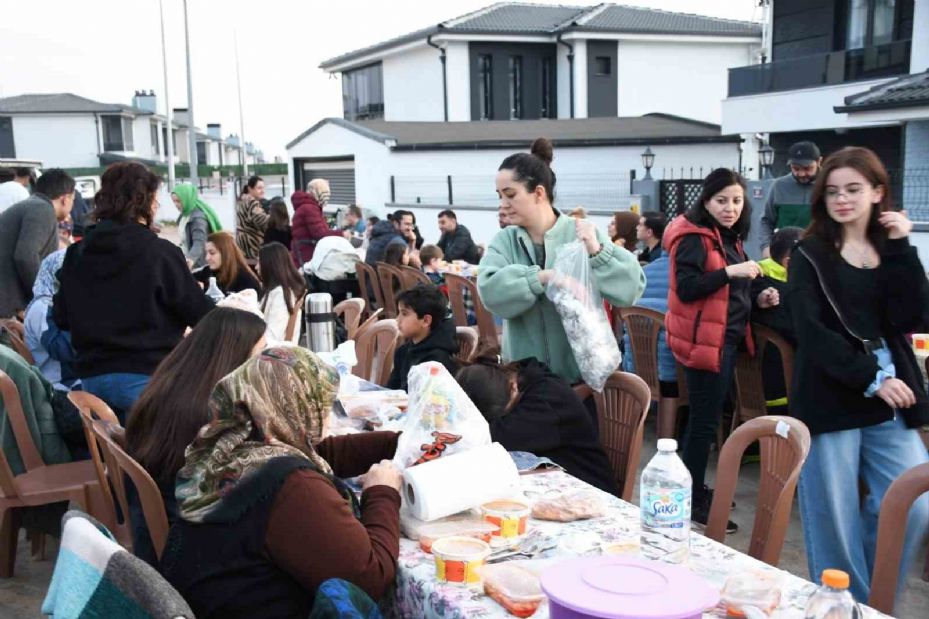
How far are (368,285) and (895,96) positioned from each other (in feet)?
31.7

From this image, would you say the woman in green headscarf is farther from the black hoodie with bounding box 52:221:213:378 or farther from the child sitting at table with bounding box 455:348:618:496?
the child sitting at table with bounding box 455:348:618:496

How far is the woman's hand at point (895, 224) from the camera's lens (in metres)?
2.95

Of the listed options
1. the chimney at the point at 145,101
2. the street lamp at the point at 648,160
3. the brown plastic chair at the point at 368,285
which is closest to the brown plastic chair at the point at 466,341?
the brown plastic chair at the point at 368,285

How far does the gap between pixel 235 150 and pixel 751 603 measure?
86.3 meters

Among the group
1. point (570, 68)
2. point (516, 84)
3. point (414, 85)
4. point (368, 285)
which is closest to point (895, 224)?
point (368, 285)

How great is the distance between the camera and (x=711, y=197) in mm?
4133

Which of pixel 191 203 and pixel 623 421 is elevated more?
pixel 191 203

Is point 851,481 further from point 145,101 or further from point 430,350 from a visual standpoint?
point 145,101

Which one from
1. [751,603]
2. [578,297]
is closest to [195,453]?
[751,603]

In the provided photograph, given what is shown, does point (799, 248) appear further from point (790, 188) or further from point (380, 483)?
point (790, 188)

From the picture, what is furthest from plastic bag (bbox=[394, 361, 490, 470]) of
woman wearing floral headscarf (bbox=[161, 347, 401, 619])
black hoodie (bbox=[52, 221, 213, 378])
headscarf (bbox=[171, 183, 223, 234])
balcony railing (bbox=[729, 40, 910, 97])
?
balcony railing (bbox=[729, 40, 910, 97])

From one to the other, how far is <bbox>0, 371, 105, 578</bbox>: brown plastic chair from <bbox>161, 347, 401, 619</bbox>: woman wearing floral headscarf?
6.48ft

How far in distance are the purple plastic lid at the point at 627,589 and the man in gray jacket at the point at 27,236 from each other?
5.31 m

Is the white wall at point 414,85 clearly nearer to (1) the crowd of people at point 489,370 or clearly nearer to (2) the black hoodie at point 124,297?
(1) the crowd of people at point 489,370
